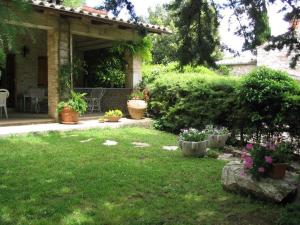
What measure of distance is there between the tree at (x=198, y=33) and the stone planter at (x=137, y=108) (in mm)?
7464

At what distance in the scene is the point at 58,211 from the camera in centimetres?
459

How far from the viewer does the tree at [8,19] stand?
2.66 metres

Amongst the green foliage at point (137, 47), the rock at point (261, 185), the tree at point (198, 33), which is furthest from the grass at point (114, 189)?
the green foliage at point (137, 47)

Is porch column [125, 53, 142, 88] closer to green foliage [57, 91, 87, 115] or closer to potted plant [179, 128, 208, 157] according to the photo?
green foliage [57, 91, 87, 115]

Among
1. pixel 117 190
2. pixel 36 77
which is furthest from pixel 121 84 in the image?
pixel 117 190

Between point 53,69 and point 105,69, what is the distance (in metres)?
5.19

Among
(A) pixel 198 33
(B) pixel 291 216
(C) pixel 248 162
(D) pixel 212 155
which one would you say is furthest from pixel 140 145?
(B) pixel 291 216

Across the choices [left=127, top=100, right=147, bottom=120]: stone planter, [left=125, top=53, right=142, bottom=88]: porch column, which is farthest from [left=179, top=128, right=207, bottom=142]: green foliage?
[left=125, top=53, right=142, bottom=88]: porch column

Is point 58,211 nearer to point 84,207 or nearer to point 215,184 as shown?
point 84,207

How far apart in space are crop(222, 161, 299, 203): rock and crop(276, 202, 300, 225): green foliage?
24.1 inches

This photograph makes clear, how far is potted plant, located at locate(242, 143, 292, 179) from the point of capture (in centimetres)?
514

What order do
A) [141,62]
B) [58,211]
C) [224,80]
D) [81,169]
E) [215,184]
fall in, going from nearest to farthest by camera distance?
1. [58,211]
2. [215,184]
3. [81,169]
4. [224,80]
5. [141,62]

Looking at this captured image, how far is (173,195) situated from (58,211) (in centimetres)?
156

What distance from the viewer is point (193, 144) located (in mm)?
7672
